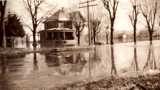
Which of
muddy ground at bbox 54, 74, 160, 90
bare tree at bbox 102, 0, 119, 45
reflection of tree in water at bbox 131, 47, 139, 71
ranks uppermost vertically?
bare tree at bbox 102, 0, 119, 45

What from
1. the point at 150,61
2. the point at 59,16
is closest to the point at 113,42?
the point at 150,61

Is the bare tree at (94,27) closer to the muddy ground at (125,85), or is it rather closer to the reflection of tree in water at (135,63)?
the reflection of tree in water at (135,63)

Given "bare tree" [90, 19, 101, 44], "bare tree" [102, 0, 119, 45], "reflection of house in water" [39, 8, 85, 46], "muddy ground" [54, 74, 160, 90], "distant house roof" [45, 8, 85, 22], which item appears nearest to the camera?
"muddy ground" [54, 74, 160, 90]

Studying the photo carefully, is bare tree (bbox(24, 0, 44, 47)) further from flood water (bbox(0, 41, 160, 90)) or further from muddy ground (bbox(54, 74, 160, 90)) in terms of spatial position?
muddy ground (bbox(54, 74, 160, 90))

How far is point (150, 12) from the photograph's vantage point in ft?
18.7

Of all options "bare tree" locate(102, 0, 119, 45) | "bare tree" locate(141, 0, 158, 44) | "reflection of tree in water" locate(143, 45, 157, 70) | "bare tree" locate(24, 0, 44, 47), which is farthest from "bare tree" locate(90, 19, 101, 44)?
"bare tree" locate(24, 0, 44, 47)

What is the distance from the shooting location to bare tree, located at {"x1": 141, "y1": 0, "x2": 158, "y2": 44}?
5.67 meters

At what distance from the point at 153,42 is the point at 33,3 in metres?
3.58

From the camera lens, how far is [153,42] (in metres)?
5.85

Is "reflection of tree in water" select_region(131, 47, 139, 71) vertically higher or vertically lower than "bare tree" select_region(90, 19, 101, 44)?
lower

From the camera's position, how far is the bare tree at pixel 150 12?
223 inches

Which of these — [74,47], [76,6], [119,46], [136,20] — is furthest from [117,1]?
[74,47]

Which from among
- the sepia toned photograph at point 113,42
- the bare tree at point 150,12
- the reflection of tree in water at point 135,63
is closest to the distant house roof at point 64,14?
the sepia toned photograph at point 113,42

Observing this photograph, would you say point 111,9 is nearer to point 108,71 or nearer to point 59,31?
point 108,71
